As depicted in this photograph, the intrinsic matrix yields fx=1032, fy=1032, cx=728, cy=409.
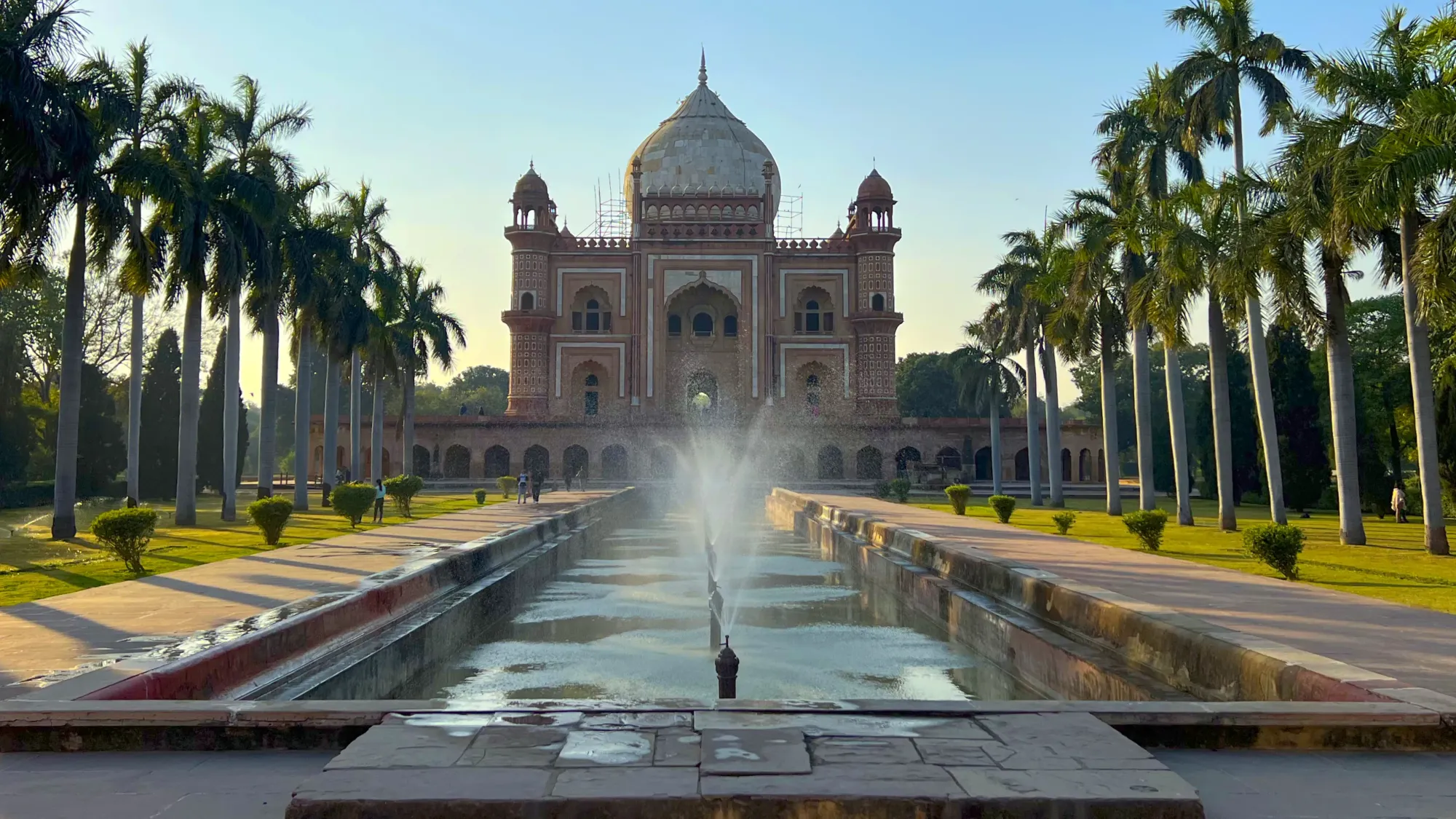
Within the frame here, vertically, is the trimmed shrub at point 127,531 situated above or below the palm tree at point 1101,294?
below

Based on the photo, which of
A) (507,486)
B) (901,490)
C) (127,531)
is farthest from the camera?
(507,486)

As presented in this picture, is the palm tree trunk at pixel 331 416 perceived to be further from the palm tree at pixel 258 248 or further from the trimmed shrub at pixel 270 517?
the trimmed shrub at pixel 270 517

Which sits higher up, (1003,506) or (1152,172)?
(1152,172)

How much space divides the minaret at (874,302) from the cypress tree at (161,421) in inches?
1075

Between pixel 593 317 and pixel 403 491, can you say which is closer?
pixel 403 491

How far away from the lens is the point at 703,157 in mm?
51750

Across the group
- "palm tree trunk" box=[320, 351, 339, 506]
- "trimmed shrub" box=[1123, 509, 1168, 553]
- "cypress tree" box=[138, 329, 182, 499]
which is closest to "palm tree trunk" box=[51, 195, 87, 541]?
"palm tree trunk" box=[320, 351, 339, 506]

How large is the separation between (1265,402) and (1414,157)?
22.1ft

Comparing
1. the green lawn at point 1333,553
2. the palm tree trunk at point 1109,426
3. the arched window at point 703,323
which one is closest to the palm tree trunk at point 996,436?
the green lawn at point 1333,553

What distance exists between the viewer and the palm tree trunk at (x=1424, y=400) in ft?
46.2

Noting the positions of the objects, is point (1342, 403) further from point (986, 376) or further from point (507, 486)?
point (507, 486)

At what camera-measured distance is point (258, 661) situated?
6.24 m

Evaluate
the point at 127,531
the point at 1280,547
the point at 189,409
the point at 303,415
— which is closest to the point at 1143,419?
the point at 1280,547

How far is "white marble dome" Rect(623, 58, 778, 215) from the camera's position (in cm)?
5128
